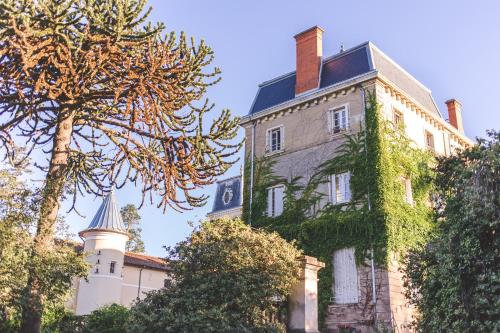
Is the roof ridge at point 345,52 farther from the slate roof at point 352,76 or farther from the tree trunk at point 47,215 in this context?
the tree trunk at point 47,215

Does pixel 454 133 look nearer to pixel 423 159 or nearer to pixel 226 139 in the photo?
pixel 423 159

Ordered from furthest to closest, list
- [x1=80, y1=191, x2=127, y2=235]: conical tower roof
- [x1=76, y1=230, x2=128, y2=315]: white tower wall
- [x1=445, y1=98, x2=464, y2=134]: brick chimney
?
[x1=80, y1=191, x2=127, y2=235]: conical tower roof
[x1=76, y1=230, x2=128, y2=315]: white tower wall
[x1=445, y1=98, x2=464, y2=134]: brick chimney

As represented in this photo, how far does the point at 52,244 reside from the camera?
10820mm

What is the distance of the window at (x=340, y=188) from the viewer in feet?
75.6

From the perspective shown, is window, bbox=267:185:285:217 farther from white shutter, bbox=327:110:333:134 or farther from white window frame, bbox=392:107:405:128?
white window frame, bbox=392:107:405:128

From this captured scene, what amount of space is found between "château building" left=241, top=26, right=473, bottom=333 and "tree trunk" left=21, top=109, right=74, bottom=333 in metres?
13.6

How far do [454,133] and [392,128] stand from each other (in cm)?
683

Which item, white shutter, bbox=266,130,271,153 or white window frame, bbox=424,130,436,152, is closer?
white window frame, bbox=424,130,436,152

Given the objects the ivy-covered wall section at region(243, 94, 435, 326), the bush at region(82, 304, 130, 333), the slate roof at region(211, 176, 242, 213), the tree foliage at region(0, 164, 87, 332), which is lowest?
the bush at region(82, 304, 130, 333)

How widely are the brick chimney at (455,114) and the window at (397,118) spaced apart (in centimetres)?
749

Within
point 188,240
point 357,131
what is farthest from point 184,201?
point 357,131

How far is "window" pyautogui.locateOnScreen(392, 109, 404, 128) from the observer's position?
79.2 feet

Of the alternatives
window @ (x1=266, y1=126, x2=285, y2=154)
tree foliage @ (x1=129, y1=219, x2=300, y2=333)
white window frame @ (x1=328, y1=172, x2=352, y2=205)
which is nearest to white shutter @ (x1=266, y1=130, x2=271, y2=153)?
window @ (x1=266, y1=126, x2=285, y2=154)

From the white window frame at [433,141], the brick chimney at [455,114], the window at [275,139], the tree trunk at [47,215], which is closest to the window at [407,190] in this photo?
the white window frame at [433,141]
